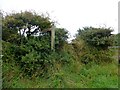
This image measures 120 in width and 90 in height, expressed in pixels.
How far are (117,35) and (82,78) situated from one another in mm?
2848

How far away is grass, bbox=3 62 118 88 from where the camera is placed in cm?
581

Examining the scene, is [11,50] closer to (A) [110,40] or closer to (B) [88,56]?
(B) [88,56]

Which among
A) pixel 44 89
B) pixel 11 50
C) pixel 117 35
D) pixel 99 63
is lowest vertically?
pixel 44 89

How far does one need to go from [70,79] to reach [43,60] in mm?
1068

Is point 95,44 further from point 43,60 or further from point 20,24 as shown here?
point 20,24

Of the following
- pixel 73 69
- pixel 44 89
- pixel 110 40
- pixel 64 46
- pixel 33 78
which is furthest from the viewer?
pixel 110 40

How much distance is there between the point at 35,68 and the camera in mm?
6242

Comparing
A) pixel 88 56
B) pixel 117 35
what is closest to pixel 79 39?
pixel 88 56

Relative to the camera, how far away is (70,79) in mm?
6242

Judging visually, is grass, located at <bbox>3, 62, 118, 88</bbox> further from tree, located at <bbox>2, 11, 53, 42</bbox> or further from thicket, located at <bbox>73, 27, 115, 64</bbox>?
tree, located at <bbox>2, 11, 53, 42</bbox>

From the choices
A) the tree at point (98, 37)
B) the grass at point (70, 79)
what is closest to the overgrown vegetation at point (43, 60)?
the grass at point (70, 79)

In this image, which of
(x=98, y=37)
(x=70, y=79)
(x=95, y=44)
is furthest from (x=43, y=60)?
(x=98, y=37)

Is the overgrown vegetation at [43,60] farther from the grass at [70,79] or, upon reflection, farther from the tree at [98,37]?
the tree at [98,37]

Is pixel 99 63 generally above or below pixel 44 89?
above
